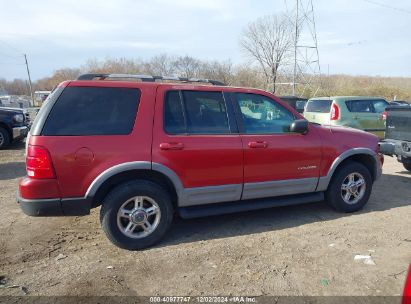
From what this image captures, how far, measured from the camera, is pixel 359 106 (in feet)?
34.8

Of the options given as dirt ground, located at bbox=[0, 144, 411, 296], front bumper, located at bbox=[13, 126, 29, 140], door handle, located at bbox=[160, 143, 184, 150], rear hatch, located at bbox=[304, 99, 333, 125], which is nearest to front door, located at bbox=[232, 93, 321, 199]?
dirt ground, located at bbox=[0, 144, 411, 296]

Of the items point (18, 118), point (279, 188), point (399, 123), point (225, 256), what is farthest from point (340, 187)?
point (18, 118)

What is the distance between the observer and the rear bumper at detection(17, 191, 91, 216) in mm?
3533

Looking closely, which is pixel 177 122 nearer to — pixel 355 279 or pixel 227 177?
pixel 227 177

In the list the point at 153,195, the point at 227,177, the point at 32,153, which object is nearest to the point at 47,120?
the point at 32,153

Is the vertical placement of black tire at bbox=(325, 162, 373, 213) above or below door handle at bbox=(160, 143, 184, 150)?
below

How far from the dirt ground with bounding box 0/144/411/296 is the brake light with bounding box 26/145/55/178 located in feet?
3.14

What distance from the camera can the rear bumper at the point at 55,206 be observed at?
3533mm

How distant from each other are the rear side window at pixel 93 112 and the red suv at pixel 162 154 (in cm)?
1

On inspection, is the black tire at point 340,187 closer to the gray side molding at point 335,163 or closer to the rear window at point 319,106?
the gray side molding at point 335,163

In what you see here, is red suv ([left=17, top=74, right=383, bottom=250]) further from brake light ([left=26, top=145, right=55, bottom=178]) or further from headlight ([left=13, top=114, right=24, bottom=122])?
headlight ([left=13, top=114, right=24, bottom=122])

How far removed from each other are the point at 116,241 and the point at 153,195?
651 millimetres

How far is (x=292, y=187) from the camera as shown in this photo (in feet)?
15.3

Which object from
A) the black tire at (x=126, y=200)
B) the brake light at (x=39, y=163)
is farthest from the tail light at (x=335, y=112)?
the brake light at (x=39, y=163)
